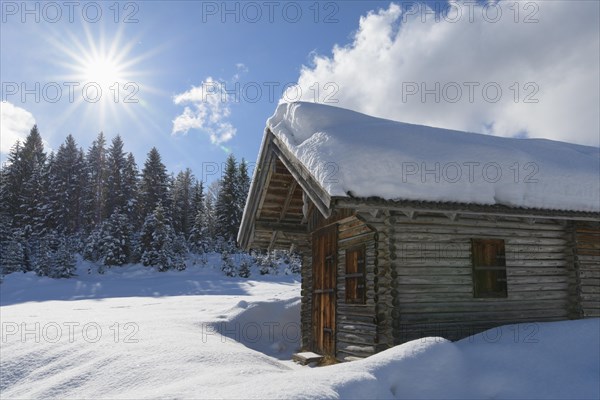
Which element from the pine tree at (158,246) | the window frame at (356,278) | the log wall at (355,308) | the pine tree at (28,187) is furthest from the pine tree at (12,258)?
the window frame at (356,278)

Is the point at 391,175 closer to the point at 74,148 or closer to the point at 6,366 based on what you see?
the point at 6,366

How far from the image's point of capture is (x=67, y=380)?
275 inches

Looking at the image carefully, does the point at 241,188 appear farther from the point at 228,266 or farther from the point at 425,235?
the point at 425,235

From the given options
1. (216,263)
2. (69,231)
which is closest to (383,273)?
(216,263)

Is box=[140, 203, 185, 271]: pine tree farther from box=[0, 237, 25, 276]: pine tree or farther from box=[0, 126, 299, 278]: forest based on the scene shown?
box=[0, 237, 25, 276]: pine tree

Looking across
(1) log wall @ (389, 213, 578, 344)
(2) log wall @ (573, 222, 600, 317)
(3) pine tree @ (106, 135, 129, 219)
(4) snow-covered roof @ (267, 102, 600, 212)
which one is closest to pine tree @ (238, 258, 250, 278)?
(3) pine tree @ (106, 135, 129, 219)

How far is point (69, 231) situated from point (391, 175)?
50.1m

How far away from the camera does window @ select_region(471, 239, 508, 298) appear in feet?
32.8

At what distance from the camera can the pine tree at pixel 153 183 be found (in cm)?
5006

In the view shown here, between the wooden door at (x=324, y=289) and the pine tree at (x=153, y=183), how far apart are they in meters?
40.6

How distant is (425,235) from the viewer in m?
9.30

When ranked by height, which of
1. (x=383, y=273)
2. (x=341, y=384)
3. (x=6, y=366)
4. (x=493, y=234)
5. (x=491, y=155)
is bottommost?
(x=6, y=366)

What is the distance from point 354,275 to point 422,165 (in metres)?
2.86

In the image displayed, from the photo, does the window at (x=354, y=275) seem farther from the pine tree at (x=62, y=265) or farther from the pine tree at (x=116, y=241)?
the pine tree at (x=116, y=241)
